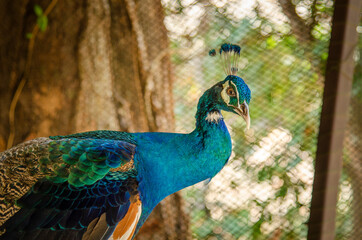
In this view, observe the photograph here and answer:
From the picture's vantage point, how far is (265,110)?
171cm

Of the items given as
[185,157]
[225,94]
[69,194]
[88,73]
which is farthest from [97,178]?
[88,73]

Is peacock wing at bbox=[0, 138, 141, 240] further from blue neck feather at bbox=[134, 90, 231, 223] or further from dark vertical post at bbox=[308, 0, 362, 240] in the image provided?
dark vertical post at bbox=[308, 0, 362, 240]

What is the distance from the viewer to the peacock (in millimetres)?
Answer: 968

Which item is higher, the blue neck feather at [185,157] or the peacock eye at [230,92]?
the peacock eye at [230,92]

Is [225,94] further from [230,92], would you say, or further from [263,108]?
[263,108]

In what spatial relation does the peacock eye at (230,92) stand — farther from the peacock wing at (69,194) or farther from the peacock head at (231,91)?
the peacock wing at (69,194)

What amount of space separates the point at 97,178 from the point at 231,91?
1.57 ft

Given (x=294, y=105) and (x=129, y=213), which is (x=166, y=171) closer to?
(x=129, y=213)

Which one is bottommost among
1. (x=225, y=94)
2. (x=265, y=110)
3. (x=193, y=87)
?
(x=265, y=110)

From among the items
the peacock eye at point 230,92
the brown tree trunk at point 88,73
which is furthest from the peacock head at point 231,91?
the brown tree trunk at point 88,73

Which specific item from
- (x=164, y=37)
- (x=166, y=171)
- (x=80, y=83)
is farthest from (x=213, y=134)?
(x=80, y=83)

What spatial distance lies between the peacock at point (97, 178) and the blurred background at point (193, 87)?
615 millimetres

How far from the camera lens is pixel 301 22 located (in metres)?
1.55

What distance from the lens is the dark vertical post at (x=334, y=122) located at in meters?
0.73
